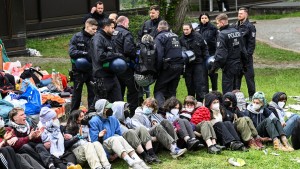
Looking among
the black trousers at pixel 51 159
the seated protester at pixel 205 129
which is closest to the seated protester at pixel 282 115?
the seated protester at pixel 205 129

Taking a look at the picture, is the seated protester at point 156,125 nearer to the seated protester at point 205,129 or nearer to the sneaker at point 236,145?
the seated protester at point 205,129

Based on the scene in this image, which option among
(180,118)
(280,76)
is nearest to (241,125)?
(180,118)

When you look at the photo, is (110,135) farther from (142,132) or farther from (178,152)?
(178,152)

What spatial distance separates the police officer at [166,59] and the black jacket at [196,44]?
867mm

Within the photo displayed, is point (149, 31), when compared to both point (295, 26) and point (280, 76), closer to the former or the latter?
point (280, 76)

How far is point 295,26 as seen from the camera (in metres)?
30.3

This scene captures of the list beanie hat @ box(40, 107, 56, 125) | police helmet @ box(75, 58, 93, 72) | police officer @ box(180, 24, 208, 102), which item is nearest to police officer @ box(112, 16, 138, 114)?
police helmet @ box(75, 58, 93, 72)

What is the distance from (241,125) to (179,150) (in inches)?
51.7

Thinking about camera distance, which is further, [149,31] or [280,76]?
[280,76]

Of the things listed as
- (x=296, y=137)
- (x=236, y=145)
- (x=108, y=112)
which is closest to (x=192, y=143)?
(x=236, y=145)

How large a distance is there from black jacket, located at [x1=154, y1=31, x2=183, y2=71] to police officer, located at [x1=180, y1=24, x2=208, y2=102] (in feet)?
3.22

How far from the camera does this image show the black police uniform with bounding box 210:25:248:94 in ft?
48.0

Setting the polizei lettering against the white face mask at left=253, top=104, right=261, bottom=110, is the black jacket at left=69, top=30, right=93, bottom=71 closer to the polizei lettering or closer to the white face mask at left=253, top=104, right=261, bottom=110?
the polizei lettering

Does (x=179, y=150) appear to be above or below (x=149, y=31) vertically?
below
